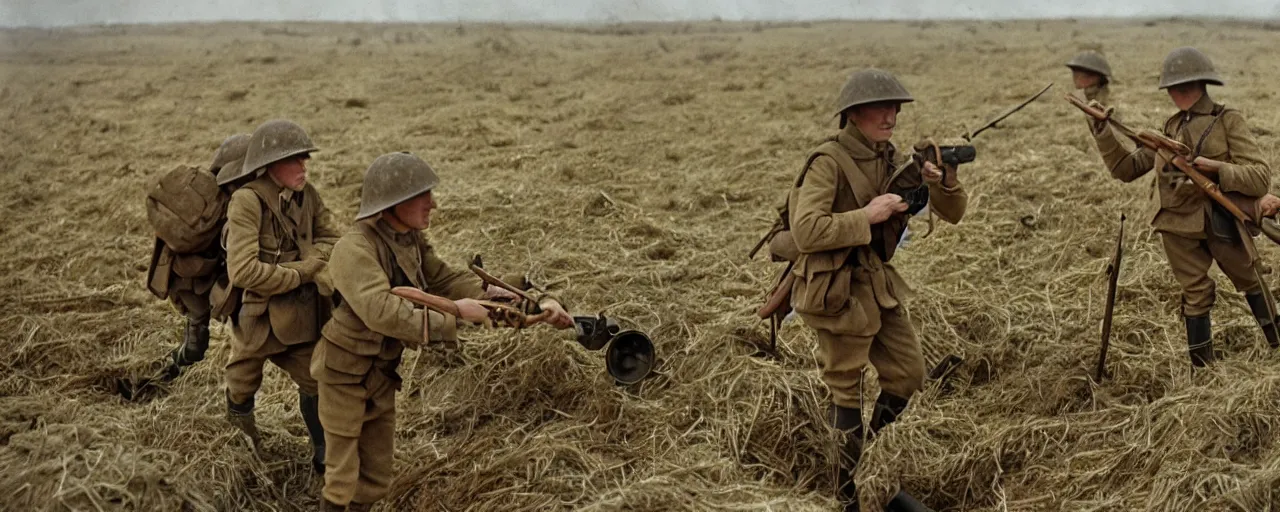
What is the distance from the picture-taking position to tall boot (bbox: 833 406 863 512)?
467 cm

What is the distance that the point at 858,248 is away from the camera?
4.52m

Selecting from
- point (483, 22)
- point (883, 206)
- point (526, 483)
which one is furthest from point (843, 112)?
point (483, 22)

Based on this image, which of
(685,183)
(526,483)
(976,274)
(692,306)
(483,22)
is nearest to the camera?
(526,483)

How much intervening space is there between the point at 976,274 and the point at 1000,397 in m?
1.91

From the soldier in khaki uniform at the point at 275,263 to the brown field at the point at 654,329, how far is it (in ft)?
1.77

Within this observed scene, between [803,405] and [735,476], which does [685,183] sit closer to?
[803,405]

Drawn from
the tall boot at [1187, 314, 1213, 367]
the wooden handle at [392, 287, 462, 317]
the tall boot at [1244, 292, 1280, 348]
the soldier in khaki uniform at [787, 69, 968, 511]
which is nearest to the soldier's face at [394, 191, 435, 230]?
the wooden handle at [392, 287, 462, 317]

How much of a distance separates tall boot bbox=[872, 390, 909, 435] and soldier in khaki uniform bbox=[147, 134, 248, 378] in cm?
322

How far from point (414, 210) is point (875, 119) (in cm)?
195

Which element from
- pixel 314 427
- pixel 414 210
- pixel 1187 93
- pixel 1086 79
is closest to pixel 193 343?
pixel 314 427

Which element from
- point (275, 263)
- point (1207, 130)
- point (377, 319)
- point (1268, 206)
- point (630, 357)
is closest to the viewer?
point (377, 319)

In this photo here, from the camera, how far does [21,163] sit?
12.5m

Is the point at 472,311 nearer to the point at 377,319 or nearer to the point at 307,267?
the point at 377,319

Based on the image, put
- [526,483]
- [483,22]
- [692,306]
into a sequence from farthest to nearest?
[483,22]
[692,306]
[526,483]
